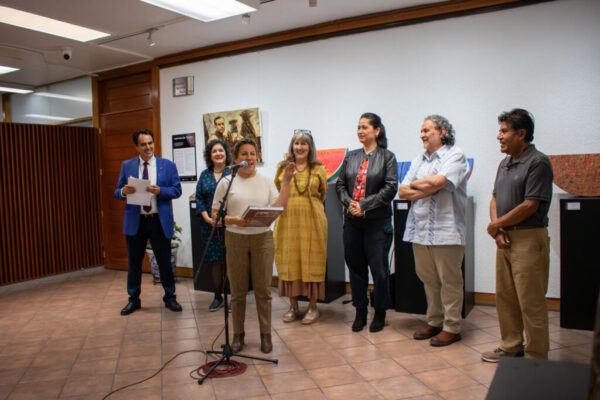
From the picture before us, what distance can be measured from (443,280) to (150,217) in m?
2.72

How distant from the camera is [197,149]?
5730 millimetres

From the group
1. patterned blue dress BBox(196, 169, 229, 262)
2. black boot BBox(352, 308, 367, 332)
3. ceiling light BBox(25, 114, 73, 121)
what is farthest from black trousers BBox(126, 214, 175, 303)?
ceiling light BBox(25, 114, 73, 121)

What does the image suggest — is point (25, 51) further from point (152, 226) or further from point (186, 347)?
point (186, 347)

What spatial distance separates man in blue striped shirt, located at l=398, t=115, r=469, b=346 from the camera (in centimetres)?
303

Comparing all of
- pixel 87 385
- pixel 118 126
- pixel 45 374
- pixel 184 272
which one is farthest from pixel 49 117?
pixel 87 385

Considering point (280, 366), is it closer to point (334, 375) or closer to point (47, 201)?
point (334, 375)

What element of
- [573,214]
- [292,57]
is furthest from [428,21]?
[573,214]

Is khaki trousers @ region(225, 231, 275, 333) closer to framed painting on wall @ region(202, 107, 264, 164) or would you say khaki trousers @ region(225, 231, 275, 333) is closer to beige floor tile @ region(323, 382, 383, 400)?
beige floor tile @ region(323, 382, 383, 400)

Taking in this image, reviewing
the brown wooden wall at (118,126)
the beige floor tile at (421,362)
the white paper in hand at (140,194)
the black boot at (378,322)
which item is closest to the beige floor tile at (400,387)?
the beige floor tile at (421,362)

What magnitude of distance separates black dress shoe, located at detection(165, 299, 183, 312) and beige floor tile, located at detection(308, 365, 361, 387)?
6.35 feet

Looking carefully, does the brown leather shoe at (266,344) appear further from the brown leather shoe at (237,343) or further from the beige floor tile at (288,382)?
the beige floor tile at (288,382)

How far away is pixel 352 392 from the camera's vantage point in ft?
8.09

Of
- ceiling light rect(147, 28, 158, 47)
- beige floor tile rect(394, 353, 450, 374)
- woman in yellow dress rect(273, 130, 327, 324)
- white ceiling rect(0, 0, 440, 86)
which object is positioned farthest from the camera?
ceiling light rect(147, 28, 158, 47)

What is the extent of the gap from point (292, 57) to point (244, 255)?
9.67ft
